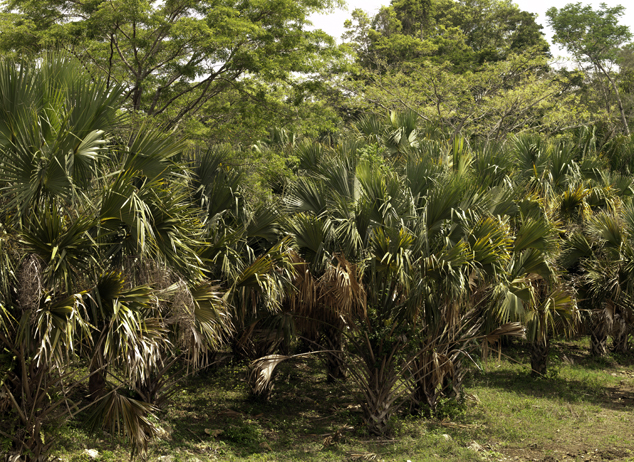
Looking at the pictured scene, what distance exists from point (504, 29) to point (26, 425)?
37.2 metres

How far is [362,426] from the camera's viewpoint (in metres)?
8.73

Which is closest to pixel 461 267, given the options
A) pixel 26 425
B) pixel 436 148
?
pixel 436 148

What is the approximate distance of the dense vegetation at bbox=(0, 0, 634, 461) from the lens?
4.82m

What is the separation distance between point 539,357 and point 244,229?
8.54m

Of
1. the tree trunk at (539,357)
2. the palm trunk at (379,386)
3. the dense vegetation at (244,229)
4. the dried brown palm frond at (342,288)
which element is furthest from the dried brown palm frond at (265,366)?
the tree trunk at (539,357)

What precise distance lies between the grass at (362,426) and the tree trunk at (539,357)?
0.22 metres

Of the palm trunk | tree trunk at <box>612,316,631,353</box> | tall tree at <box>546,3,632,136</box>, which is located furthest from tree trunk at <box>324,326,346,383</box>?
tall tree at <box>546,3,632,136</box>

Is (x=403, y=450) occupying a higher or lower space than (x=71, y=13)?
lower

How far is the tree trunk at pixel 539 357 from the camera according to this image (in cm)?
1286

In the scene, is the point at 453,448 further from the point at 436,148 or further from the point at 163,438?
the point at 436,148

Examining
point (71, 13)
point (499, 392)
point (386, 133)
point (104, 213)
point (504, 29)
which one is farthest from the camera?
point (504, 29)

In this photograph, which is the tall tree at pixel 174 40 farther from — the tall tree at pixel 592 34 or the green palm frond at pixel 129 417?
the tall tree at pixel 592 34

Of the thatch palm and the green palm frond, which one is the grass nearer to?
the green palm frond

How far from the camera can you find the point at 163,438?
25.5 ft
